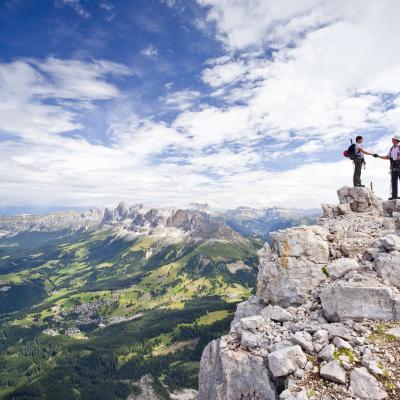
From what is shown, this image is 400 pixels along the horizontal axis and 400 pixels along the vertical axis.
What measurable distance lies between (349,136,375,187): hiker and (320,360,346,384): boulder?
24.2 metres

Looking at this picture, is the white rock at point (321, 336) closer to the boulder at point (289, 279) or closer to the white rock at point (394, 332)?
the white rock at point (394, 332)

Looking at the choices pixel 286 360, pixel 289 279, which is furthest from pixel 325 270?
pixel 286 360

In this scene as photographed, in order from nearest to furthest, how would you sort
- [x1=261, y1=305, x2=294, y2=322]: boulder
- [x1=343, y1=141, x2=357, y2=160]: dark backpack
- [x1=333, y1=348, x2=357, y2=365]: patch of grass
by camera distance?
[x1=333, y1=348, x2=357, y2=365]: patch of grass, [x1=261, y1=305, x2=294, y2=322]: boulder, [x1=343, y1=141, x2=357, y2=160]: dark backpack

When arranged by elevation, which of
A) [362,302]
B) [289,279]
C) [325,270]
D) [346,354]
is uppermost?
[325,270]

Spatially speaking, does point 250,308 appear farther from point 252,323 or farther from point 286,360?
point 286,360

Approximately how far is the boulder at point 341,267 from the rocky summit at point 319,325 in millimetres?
69

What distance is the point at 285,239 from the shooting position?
92.3 feet

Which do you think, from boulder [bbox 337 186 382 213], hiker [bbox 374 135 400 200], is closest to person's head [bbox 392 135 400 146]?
hiker [bbox 374 135 400 200]

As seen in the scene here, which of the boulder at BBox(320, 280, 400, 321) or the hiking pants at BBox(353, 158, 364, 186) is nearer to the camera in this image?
the boulder at BBox(320, 280, 400, 321)

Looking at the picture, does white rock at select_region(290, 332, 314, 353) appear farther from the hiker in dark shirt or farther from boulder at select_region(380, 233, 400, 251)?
the hiker in dark shirt

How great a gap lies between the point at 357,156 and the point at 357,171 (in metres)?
3.18

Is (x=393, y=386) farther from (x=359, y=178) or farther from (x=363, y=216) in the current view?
(x=359, y=178)

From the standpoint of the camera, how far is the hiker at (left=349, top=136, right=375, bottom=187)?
34.6m

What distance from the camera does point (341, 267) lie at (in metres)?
24.1
